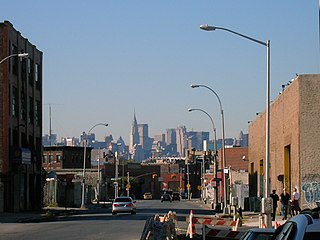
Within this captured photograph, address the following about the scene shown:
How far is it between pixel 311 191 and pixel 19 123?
1164 inches

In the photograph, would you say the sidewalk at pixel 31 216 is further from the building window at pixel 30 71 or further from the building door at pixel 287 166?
the building door at pixel 287 166

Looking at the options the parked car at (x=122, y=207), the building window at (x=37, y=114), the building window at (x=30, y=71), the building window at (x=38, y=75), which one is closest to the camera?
the parked car at (x=122, y=207)

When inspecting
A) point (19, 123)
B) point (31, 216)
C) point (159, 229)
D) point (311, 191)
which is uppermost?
point (19, 123)

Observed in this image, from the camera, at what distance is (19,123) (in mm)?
63094

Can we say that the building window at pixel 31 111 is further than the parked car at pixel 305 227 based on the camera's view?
Yes

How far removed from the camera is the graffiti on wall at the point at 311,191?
4212 centimetres

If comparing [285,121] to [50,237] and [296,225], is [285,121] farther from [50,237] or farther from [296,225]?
[296,225]

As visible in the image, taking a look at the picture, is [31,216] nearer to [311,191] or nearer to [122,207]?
[122,207]

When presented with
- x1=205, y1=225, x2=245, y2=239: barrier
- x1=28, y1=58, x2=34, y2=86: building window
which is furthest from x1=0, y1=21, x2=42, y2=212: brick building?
x1=205, y1=225, x2=245, y2=239: barrier

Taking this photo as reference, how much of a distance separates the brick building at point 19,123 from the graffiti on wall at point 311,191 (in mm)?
22746

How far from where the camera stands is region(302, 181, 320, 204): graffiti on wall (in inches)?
1658

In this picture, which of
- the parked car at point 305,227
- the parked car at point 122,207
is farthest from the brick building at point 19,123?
the parked car at point 305,227

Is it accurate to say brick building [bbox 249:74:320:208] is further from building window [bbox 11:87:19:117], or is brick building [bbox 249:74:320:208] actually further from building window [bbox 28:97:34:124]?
building window [bbox 28:97:34:124]

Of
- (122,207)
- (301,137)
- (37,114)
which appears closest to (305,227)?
(301,137)
